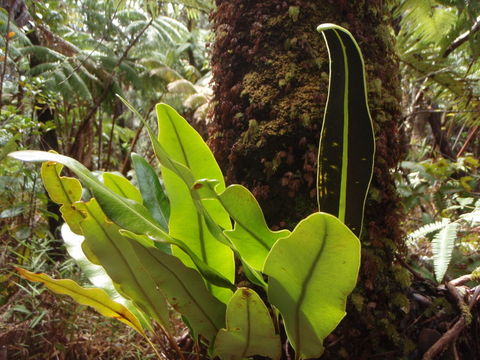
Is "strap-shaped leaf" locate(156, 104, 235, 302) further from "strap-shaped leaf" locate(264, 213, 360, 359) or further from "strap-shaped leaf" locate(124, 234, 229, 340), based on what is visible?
"strap-shaped leaf" locate(264, 213, 360, 359)

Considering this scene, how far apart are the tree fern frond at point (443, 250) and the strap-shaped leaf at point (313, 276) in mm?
419

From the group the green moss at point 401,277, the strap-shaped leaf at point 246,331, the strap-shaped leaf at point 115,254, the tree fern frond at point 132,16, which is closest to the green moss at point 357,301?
the green moss at point 401,277

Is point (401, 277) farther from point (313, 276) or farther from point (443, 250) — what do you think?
point (313, 276)

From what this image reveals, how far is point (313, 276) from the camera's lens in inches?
17.2

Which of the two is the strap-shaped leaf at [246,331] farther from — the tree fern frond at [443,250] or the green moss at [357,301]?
the tree fern frond at [443,250]

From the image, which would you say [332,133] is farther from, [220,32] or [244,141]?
[220,32]

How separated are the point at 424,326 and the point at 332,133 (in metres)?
0.50

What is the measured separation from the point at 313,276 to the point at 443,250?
582 millimetres

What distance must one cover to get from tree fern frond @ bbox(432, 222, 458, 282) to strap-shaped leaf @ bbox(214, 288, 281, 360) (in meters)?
0.45

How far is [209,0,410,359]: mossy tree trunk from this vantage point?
0.73 meters

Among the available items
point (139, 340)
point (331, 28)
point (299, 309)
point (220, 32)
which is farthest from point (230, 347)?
point (220, 32)

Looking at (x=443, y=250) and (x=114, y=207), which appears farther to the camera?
(x=443, y=250)

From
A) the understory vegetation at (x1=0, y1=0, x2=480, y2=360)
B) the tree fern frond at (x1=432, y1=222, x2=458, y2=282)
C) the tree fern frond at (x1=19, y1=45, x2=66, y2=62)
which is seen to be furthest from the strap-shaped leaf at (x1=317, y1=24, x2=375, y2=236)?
the tree fern frond at (x1=19, y1=45, x2=66, y2=62)

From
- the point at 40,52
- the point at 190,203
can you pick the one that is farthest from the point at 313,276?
the point at 40,52
